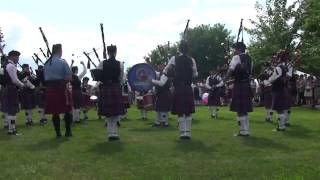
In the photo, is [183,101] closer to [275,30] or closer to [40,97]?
[40,97]

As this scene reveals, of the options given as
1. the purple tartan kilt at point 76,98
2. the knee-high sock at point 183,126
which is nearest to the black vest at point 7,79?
the purple tartan kilt at point 76,98

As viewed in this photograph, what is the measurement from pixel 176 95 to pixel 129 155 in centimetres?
275

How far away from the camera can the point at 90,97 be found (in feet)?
63.6

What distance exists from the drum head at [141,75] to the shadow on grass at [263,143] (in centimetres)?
464

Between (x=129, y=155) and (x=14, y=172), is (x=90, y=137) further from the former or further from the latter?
(x=14, y=172)

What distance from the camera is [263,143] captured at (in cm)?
1104

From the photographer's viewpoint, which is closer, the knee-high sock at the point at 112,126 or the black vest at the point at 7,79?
the knee-high sock at the point at 112,126

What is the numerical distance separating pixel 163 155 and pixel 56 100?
348 centimetres

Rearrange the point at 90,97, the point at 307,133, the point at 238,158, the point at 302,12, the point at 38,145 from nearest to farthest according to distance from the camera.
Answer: the point at 238,158 < the point at 38,145 < the point at 307,133 < the point at 90,97 < the point at 302,12

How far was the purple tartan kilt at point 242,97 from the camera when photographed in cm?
1233

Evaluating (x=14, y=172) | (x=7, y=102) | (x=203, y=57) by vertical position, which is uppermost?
(x=203, y=57)

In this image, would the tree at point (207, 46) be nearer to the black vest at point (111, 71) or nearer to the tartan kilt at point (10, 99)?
the tartan kilt at point (10, 99)

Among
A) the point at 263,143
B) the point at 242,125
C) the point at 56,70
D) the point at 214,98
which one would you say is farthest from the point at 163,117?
the point at 263,143

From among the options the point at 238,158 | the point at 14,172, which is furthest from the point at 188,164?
the point at 14,172
